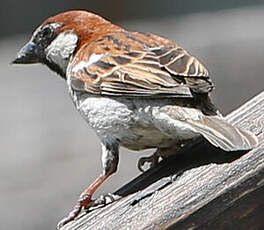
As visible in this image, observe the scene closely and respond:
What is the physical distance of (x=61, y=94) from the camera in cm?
905

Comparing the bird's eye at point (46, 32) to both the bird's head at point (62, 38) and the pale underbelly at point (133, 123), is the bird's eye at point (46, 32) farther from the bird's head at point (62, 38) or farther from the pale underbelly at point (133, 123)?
the pale underbelly at point (133, 123)

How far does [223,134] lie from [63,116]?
17.3 feet

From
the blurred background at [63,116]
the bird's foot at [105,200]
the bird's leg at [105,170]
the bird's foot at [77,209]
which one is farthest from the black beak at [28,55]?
the blurred background at [63,116]

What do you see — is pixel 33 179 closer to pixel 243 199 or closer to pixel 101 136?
pixel 101 136

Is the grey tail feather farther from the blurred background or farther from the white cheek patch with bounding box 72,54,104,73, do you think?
the blurred background

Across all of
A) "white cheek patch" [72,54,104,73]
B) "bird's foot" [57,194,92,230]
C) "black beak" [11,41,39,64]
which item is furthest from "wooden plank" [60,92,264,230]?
"black beak" [11,41,39,64]

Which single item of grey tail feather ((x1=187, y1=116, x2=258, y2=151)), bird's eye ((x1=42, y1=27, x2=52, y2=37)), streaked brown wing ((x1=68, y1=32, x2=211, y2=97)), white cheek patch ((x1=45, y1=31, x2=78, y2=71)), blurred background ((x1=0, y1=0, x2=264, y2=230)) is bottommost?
blurred background ((x1=0, y1=0, x2=264, y2=230))

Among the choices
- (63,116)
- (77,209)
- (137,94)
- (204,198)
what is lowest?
(63,116)

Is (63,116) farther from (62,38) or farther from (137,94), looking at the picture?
(137,94)

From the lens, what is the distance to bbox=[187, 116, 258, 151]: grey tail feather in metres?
3.51

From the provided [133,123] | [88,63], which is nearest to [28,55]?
[88,63]

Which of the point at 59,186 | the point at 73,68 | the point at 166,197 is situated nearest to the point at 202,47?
the point at 59,186

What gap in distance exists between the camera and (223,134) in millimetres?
3676

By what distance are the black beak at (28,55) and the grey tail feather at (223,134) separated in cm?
132
